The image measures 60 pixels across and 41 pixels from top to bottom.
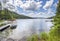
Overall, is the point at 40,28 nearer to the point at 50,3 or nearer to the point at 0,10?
the point at 50,3

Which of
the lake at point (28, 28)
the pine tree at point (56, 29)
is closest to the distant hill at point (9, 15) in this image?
the lake at point (28, 28)

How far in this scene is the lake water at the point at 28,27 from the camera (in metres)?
2.17

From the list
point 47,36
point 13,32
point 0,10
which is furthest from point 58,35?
point 0,10

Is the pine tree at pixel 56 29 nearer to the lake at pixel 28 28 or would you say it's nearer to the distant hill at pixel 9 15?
the lake at pixel 28 28

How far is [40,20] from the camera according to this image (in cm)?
218

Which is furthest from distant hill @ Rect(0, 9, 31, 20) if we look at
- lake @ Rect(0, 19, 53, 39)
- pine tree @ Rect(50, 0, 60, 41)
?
pine tree @ Rect(50, 0, 60, 41)

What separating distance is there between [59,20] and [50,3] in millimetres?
276

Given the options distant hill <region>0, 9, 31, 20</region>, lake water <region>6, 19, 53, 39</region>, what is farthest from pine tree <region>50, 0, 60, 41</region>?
distant hill <region>0, 9, 31, 20</region>

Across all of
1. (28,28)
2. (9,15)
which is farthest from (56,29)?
(9,15)

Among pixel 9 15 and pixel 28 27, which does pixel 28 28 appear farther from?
pixel 9 15

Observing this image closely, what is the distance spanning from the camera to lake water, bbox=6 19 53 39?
217cm

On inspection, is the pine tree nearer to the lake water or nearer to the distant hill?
the lake water

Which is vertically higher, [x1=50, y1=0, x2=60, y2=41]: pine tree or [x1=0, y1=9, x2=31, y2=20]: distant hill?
[x1=0, y1=9, x2=31, y2=20]: distant hill

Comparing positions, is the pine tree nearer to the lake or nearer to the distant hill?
the lake
